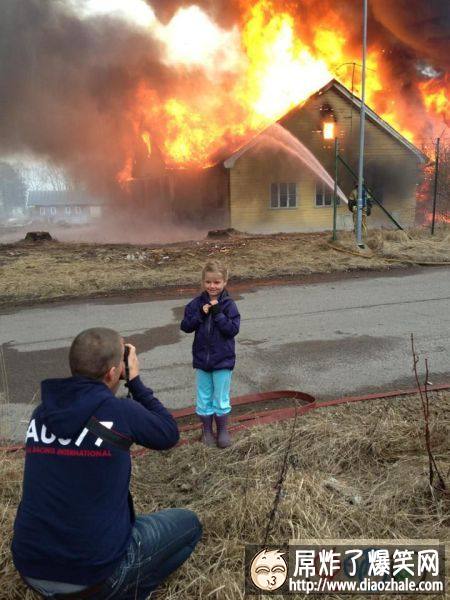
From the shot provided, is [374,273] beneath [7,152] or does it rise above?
beneath

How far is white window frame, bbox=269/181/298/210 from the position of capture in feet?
69.3

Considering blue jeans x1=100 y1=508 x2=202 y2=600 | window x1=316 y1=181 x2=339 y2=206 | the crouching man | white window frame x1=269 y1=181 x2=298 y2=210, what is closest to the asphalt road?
blue jeans x1=100 y1=508 x2=202 y2=600

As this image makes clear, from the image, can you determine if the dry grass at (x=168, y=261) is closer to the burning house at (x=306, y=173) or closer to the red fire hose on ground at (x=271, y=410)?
the burning house at (x=306, y=173)

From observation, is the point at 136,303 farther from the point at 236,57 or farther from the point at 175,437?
the point at 236,57

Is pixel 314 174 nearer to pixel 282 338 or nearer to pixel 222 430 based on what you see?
pixel 282 338

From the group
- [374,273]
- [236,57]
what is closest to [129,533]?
[374,273]

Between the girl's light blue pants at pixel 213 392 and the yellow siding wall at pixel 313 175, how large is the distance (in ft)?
56.8

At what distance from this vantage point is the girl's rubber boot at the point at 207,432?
3.53 m

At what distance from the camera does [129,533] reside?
1.97m

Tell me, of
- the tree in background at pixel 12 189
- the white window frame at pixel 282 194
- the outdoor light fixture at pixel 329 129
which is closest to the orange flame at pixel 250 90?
the outdoor light fixture at pixel 329 129

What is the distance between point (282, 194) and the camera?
21391 mm

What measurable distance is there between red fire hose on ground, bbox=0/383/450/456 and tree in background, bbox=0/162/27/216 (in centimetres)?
9625

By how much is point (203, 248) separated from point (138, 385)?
483 inches

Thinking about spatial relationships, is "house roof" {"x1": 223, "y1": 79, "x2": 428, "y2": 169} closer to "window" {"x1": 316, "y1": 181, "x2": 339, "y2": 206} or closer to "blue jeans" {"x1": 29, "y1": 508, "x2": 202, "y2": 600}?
"window" {"x1": 316, "y1": 181, "x2": 339, "y2": 206}
